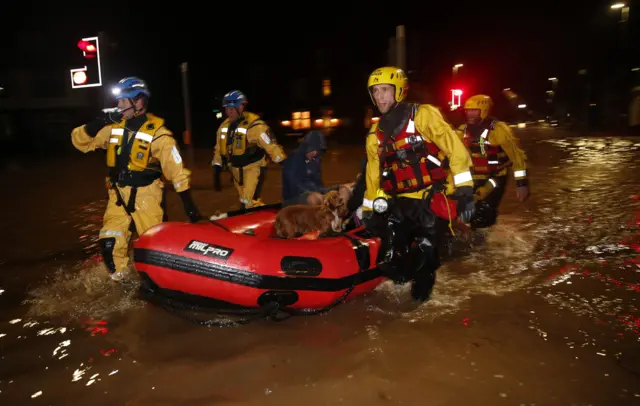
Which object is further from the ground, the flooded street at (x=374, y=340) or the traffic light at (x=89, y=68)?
the traffic light at (x=89, y=68)

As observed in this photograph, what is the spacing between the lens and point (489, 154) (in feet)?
21.2

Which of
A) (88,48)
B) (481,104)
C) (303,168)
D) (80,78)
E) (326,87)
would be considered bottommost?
(303,168)

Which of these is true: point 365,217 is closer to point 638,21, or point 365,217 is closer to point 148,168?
point 148,168

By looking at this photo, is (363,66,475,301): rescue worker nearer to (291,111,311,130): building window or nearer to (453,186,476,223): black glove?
(453,186,476,223): black glove

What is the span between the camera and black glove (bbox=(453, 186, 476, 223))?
12.5ft

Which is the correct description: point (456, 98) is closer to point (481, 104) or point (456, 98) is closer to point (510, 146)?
point (481, 104)

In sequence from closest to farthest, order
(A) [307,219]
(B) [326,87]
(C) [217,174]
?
(A) [307,219] < (C) [217,174] < (B) [326,87]

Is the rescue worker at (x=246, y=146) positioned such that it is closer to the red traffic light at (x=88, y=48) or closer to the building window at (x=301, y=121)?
the red traffic light at (x=88, y=48)

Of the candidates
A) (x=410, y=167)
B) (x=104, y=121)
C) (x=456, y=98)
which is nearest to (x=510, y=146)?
(x=410, y=167)

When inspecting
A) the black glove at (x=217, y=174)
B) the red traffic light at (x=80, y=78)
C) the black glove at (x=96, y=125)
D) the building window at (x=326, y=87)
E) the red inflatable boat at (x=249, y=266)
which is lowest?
the red inflatable boat at (x=249, y=266)

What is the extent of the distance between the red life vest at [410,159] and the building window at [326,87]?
2070 centimetres

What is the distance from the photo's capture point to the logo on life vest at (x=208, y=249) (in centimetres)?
404

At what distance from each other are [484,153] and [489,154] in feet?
0.20

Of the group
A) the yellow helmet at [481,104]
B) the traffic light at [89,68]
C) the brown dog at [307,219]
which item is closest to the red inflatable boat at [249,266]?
the brown dog at [307,219]
